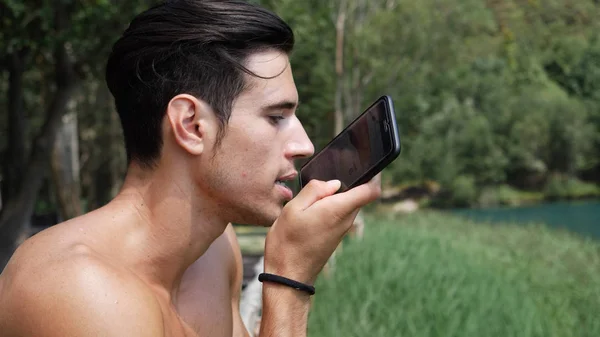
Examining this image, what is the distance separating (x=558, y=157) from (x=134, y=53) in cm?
4129

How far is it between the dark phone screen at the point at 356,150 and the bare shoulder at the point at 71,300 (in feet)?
1.69

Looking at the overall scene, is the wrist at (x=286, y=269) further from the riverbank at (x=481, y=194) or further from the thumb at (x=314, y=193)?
the riverbank at (x=481, y=194)

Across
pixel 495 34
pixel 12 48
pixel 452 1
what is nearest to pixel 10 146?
pixel 12 48

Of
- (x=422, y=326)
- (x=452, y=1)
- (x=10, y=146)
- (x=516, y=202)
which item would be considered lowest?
(x=516, y=202)

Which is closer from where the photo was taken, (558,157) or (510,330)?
(510,330)

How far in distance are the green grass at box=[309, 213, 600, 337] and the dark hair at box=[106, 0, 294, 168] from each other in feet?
10.4

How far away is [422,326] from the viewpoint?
4.77m

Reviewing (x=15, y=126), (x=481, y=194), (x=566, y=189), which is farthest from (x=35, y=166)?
(x=566, y=189)

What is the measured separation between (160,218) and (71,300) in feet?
1.12

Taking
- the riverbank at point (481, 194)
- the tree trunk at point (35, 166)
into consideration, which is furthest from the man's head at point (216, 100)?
the riverbank at point (481, 194)

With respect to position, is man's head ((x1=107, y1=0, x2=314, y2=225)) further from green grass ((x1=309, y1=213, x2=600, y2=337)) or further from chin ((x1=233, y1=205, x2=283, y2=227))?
green grass ((x1=309, y1=213, x2=600, y2=337))

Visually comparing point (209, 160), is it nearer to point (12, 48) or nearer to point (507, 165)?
point (12, 48)

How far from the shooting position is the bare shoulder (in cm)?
137

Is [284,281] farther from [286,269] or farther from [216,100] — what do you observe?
[216,100]
